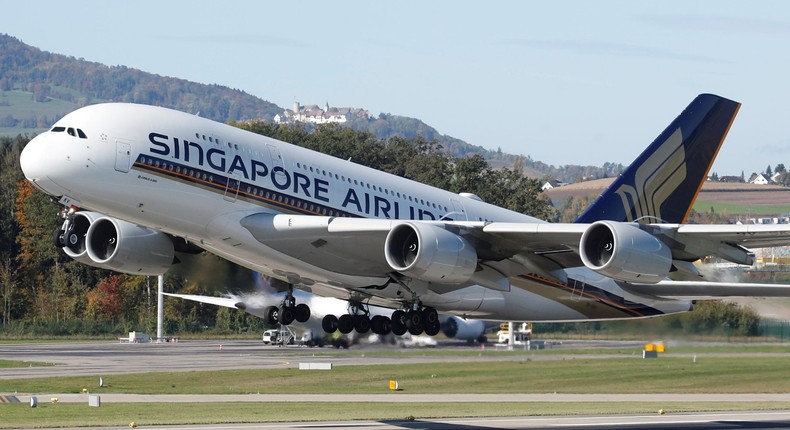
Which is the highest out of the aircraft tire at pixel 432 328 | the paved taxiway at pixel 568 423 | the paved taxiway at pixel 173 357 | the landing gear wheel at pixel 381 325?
the landing gear wheel at pixel 381 325

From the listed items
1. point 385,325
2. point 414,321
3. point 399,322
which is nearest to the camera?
point 414,321

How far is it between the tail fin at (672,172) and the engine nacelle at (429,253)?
8.72 meters

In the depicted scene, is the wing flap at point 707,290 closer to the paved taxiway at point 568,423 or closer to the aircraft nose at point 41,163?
the paved taxiway at point 568,423

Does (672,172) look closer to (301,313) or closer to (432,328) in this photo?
(432,328)

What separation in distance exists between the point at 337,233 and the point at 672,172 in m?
14.1

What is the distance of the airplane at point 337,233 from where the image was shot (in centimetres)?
3055

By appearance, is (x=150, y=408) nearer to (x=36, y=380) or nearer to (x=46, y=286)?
(x=36, y=380)

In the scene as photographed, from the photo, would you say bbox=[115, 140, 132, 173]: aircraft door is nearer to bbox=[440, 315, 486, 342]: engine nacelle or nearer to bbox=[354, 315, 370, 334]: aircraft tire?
bbox=[354, 315, 370, 334]: aircraft tire

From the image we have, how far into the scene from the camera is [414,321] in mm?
34781

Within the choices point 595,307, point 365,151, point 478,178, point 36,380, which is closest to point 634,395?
point 595,307

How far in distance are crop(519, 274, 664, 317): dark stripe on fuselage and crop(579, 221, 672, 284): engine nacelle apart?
7.16m

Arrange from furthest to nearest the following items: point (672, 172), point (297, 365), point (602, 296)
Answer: point (297, 365) → point (672, 172) → point (602, 296)

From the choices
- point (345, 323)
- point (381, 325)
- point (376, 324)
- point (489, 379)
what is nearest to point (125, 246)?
point (345, 323)

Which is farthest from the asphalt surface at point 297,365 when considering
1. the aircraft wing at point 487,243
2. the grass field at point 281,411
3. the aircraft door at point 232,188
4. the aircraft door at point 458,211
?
the aircraft door at point 232,188
